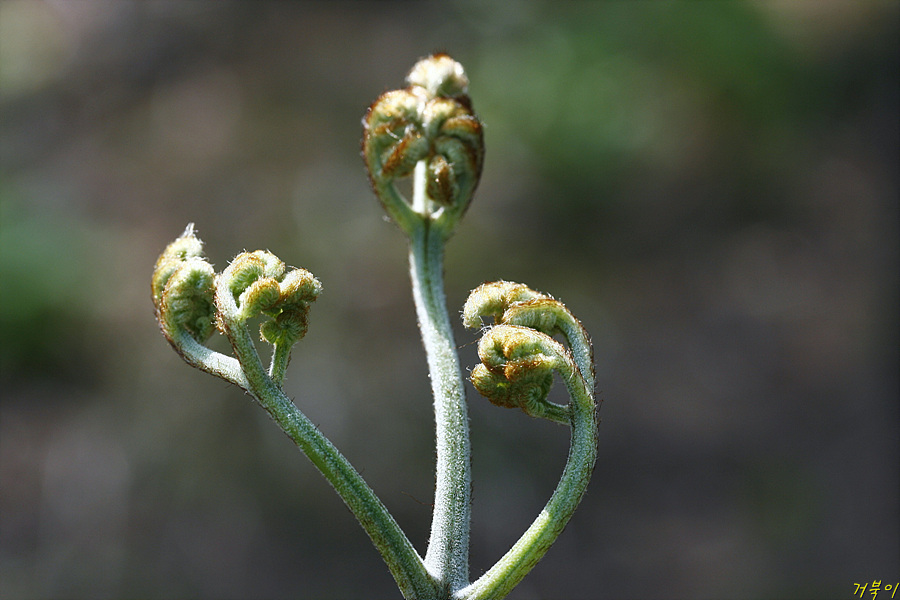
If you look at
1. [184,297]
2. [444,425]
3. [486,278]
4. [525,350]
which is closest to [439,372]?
[444,425]

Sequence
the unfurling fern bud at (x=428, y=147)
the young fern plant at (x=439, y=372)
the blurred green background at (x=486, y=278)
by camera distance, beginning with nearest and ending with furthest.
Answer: the young fern plant at (x=439, y=372) → the unfurling fern bud at (x=428, y=147) → the blurred green background at (x=486, y=278)

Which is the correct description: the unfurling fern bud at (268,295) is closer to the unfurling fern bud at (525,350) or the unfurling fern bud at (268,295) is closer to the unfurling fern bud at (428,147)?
the unfurling fern bud at (525,350)

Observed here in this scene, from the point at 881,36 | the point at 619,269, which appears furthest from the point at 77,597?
the point at 881,36

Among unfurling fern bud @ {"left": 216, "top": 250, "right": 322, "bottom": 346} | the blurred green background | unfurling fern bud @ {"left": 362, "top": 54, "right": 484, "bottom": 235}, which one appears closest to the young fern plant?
unfurling fern bud @ {"left": 216, "top": 250, "right": 322, "bottom": 346}

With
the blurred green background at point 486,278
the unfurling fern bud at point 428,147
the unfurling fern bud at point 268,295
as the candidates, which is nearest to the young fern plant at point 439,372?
the unfurling fern bud at point 268,295

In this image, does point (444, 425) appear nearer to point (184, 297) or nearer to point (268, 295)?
point (268, 295)
